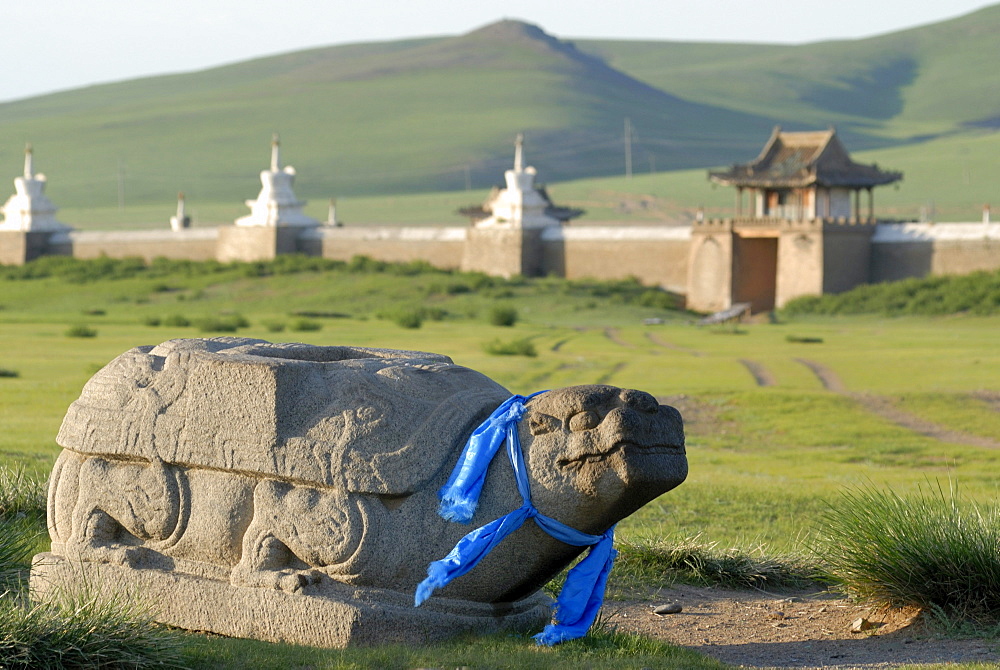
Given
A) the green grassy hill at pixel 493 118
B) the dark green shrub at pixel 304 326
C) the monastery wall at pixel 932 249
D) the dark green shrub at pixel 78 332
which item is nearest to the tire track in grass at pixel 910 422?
the dark green shrub at pixel 304 326

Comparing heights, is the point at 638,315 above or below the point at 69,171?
below

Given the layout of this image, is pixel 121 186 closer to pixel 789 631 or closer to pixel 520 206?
pixel 520 206

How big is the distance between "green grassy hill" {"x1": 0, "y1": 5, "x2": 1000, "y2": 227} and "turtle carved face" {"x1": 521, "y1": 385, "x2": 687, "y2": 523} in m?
70.0

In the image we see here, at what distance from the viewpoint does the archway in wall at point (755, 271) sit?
3797 centimetres

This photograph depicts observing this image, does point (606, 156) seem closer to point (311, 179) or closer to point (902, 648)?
point (311, 179)

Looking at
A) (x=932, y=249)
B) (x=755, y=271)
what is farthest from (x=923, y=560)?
(x=755, y=271)

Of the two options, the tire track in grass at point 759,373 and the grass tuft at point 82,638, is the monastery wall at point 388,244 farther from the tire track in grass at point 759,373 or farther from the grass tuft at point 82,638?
the grass tuft at point 82,638

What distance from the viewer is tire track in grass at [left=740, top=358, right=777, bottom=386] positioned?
1839cm

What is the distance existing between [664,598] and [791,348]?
54.9ft

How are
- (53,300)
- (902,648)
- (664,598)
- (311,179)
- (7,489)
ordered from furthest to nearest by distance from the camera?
(311,179) → (53,300) → (7,489) → (664,598) → (902,648)

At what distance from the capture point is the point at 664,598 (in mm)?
6977

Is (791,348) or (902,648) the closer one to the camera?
(902,648)

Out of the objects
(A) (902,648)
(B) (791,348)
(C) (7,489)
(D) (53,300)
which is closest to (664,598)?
(A) (902,648)

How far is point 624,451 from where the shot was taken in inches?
206
